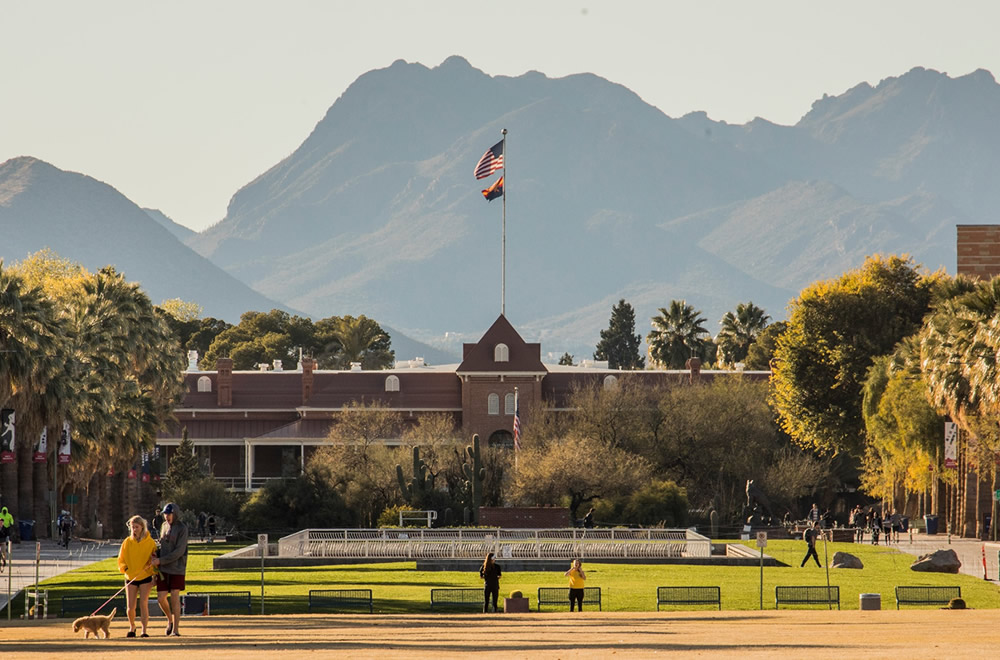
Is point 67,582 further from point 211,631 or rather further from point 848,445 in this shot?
point 848,445

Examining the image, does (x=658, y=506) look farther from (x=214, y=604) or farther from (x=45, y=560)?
(x=214, y=604)

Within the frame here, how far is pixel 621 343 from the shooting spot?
144 m

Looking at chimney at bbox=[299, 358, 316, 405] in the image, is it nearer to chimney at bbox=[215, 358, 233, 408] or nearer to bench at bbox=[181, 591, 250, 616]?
chimney at bbox=[215, 358, 233, 408]

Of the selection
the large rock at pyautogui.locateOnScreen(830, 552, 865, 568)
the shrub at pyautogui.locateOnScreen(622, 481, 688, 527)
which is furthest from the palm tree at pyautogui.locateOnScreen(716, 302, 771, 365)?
the large rock at pyautogui.locateOnScreen(830, 552, 865, 568)

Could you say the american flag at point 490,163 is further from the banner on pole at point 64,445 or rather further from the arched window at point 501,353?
the banner on pole at point 64,445

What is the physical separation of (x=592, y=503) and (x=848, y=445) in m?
17.7

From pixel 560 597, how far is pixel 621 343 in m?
110

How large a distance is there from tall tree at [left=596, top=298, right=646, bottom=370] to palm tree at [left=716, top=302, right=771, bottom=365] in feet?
66.0

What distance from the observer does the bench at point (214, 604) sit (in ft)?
96.3

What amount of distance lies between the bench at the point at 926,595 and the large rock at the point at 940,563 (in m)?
7.44

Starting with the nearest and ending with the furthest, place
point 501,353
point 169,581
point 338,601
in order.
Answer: point 169,581 < point 338,601 < point 501,353

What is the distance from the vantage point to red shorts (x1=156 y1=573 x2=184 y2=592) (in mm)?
21250

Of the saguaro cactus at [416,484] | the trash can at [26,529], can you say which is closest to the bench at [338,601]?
the trash can at [26,529]

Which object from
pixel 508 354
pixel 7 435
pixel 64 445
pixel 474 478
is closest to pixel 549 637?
pixel 7 435
